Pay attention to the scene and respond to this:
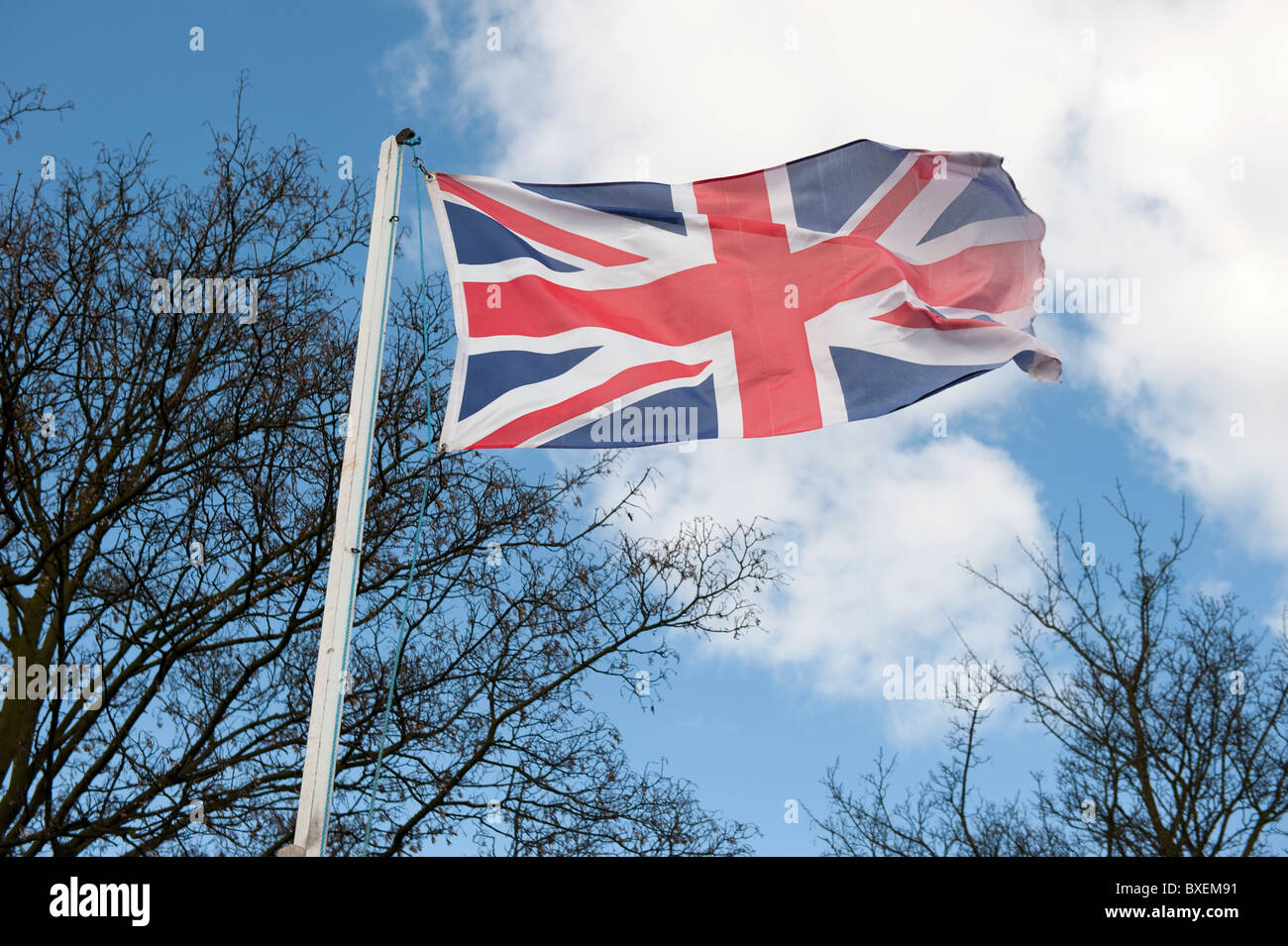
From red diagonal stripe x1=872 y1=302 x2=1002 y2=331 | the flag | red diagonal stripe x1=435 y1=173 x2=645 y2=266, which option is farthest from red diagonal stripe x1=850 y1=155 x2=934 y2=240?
red diagonal stripe x1=435 y1=173 x2=645 y2=266

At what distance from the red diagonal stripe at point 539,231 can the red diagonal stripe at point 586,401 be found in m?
0.87

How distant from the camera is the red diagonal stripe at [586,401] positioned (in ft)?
22.2

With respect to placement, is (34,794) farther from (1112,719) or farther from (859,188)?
(1112,719)

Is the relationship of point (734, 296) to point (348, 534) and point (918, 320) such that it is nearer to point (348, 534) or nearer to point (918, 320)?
point (918, 320)

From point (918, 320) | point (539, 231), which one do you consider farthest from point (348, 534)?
point (918, 320)

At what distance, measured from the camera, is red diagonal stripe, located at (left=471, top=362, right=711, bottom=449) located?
6.77 m

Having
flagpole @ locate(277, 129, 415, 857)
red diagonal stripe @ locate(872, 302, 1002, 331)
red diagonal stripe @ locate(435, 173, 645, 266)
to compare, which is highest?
red diagonal stripe @ locate(435, 173, 645, 266)

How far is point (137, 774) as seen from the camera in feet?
32.6

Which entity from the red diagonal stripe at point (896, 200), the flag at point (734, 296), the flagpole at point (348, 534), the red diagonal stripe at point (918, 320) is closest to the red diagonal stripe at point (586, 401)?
the flag at point (734, 296)

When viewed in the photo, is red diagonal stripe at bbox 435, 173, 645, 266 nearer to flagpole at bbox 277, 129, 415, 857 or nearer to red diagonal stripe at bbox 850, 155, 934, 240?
flagpole at bbox 277, 129, 415, 857

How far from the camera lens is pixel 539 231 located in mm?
7570

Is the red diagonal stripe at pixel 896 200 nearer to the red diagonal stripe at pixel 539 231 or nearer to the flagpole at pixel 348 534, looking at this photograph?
the red diagonal stripe at pixel 539 231

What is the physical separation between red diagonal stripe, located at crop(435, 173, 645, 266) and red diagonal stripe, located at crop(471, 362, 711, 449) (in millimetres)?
866
